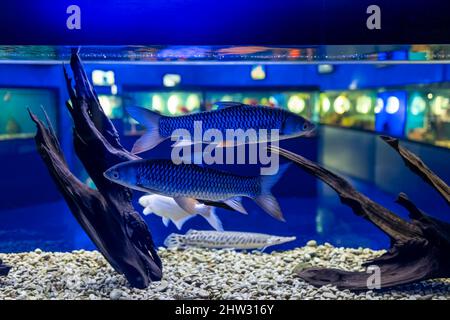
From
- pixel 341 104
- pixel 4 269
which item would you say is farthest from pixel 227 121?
pixel 4 269

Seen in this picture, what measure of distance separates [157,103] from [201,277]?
1.19 m

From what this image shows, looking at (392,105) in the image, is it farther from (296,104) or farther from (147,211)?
(147,211)

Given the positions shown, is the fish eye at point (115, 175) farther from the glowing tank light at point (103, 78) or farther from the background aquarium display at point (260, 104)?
the glowing tank light at point (103, 78)

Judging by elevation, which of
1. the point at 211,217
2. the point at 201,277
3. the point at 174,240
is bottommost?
the point at 201,277

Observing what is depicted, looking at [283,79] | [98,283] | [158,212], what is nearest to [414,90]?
[283,79]

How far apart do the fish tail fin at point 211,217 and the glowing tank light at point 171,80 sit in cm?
85

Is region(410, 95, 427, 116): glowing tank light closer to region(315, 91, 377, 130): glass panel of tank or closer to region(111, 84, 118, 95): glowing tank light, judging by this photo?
region(315, 91, 377, 130): glass panel of tank

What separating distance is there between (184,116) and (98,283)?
1255 millimetres

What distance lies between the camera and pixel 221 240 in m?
3.38

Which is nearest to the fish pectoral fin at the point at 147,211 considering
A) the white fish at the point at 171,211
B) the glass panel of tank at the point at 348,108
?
the white fish at the point at 171,211

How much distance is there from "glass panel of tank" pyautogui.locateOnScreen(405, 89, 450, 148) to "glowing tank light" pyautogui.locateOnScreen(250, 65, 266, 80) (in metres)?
1.03

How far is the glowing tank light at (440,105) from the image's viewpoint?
3.20 m

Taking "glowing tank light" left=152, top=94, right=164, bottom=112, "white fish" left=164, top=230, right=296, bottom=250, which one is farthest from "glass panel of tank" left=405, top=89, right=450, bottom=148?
"glowing tank light" left=152, top=94, right=164, bottom=112

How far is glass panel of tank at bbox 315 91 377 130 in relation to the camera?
312 centimetres
